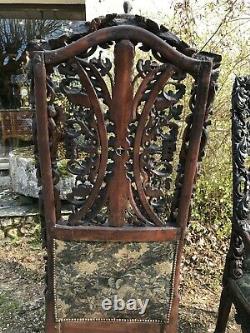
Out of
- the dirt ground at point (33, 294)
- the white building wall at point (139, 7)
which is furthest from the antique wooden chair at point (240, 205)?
the white building wall at point (139, 7)

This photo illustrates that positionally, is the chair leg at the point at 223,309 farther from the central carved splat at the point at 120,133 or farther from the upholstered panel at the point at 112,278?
the central carved splat at the point at 120,133

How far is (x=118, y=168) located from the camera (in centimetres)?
143

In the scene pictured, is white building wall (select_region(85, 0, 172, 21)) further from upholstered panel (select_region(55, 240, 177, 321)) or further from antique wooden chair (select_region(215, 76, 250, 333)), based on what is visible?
upholstered panel (select_region(55, 240, 177, 321))

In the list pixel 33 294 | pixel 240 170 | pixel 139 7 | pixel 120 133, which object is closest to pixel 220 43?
pixel 139 7

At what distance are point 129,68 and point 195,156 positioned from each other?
1.25ft

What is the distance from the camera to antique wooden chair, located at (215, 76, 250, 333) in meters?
1.71

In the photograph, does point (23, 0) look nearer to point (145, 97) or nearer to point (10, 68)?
point (10, 68)

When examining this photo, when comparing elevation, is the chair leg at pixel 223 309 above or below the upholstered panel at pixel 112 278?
below

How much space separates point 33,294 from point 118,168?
158cm

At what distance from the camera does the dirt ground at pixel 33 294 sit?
238 centimetres

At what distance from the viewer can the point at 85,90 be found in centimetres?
134

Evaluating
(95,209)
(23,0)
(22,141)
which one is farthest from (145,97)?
(22,141)

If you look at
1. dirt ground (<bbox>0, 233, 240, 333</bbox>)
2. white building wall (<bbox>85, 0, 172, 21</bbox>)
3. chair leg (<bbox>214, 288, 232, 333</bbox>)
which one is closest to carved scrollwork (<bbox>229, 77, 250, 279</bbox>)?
chair leg (<bbox>214, 288, 232, 333</bbox>)

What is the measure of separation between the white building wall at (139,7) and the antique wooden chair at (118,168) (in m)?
1.85
